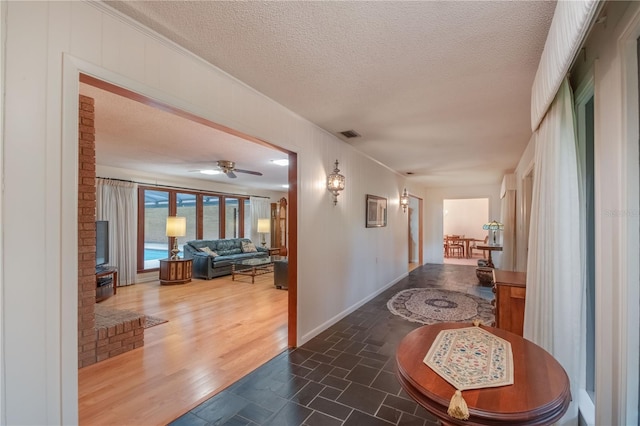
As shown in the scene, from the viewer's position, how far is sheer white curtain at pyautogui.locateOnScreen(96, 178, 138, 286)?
5.74 metres

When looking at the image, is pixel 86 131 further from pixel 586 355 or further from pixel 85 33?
pixel 586 355

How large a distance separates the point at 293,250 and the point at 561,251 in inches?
86.5

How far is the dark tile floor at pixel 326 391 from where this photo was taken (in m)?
1.95

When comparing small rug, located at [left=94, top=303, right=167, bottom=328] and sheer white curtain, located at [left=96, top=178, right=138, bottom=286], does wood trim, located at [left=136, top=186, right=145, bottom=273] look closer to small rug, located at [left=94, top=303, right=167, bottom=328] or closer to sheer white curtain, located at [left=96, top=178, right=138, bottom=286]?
sheer white curtain, located at [left=96, top=178, right=138, bottom=286]

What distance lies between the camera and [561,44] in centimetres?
133

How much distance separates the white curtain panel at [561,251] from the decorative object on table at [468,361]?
391mm

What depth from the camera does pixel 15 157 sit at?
117 centimetres

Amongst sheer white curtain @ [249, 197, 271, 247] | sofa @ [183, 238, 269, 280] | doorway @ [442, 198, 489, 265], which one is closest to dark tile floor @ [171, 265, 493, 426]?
sofa @ [183, 238, 269, 280]

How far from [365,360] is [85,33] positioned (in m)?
3.14

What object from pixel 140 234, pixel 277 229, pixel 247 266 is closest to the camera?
pixel 140 234

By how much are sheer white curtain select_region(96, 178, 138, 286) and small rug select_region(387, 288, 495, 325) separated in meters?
5.44

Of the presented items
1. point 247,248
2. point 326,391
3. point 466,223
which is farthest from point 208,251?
point 466,223

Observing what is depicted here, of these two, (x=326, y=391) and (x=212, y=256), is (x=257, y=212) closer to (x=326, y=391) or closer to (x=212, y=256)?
(x=212, y=256)

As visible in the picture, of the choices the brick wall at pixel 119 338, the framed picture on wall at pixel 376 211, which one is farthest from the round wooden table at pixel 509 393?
the framed picture on wall at pixel 376 211
